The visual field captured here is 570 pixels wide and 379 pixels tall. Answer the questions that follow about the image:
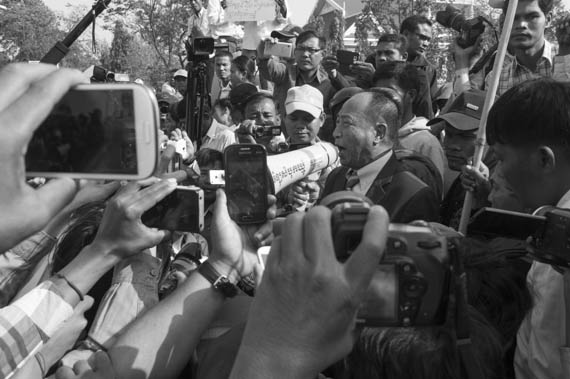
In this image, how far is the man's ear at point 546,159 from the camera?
67.1 inches

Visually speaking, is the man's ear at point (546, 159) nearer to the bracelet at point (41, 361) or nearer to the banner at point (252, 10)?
the bracelet at point (41, 361)

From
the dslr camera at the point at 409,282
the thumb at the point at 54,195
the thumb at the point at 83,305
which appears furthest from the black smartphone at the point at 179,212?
the dslr camera at the point at 409,282

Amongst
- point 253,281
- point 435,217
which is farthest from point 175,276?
point 435,217

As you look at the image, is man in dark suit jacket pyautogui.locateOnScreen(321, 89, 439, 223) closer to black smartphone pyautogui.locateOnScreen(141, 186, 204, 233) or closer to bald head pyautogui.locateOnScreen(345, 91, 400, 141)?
bald head pyautogui.locateOnScreen(345, 91, 400, 141)

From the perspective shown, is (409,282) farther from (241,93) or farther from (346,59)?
(346,59)

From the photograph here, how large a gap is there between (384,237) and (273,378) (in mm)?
267

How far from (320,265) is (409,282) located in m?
0.18

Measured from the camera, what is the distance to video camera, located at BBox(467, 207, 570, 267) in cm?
111

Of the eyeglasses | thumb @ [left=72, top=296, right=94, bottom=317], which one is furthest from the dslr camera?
the eyeglasses

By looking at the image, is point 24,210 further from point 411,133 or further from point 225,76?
point 225,76

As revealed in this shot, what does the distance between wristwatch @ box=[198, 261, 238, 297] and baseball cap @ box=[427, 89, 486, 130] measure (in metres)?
1.94

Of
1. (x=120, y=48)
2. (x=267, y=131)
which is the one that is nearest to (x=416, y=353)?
(x=267, y=131)

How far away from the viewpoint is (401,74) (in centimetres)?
455

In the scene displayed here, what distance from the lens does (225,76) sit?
7746 millimetres
